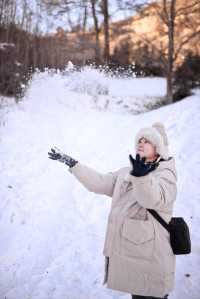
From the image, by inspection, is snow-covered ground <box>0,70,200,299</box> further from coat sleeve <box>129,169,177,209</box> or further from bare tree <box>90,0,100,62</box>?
bare tree <box>90,0,100,62</box>

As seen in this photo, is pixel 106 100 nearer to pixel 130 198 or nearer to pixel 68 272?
pixel 68 272

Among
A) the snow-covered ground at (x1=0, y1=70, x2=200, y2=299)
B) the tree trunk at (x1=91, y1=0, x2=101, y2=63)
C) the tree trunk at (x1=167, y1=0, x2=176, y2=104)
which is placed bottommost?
the snow-covered ground at (x1=0, y1=70, x2=200, y2=299)

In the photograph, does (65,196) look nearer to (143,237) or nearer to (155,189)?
(143,237)

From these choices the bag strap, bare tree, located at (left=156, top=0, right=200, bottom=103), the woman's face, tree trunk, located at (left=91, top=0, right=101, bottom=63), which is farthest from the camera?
tree trunk, located at (left=91, top=0, right=101, bottom=63)

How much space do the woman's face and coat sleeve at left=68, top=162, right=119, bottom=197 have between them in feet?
1.09

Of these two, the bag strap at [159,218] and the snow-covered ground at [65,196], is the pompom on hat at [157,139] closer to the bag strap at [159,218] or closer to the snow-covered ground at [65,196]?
the bag strap at [159,218]

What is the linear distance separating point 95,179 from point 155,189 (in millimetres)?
713

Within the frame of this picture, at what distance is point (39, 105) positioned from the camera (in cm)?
1278

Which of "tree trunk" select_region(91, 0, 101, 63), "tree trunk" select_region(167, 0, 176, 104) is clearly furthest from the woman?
"tree trunk" select_region(91, 0, 101, 63)

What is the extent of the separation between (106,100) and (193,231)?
10704 millimetres

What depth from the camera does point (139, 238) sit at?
98.1 inches

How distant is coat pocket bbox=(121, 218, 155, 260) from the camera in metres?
2.49

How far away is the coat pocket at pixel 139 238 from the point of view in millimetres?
2486

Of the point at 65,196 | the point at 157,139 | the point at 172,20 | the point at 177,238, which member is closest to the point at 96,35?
the point at 172,20
